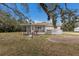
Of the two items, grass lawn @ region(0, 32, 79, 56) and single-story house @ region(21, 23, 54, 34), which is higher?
single-story house @ region(21, 23, 54, 34)

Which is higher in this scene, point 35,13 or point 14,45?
point 35,13

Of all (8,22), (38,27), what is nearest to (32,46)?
(38,27)

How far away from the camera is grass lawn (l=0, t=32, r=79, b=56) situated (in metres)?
5.93

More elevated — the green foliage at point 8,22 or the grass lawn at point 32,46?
the green foliage at point 8,22

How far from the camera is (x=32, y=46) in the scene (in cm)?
595

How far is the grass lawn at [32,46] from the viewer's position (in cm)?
593

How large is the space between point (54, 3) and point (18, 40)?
2.12 feet

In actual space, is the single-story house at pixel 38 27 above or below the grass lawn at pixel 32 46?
above

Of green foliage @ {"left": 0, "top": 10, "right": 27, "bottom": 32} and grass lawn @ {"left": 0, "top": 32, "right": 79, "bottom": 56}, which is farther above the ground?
green foliage @ {"left": 0, "top": 10, "right": 27, "bottom": 32}

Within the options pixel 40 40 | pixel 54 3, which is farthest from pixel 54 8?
pixel 40 40

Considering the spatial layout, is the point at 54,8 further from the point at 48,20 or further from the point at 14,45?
the point at 14,45

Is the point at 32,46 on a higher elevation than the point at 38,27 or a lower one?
lower

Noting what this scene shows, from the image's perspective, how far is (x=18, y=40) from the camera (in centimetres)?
596

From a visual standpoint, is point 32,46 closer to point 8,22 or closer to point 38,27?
point 38,27
